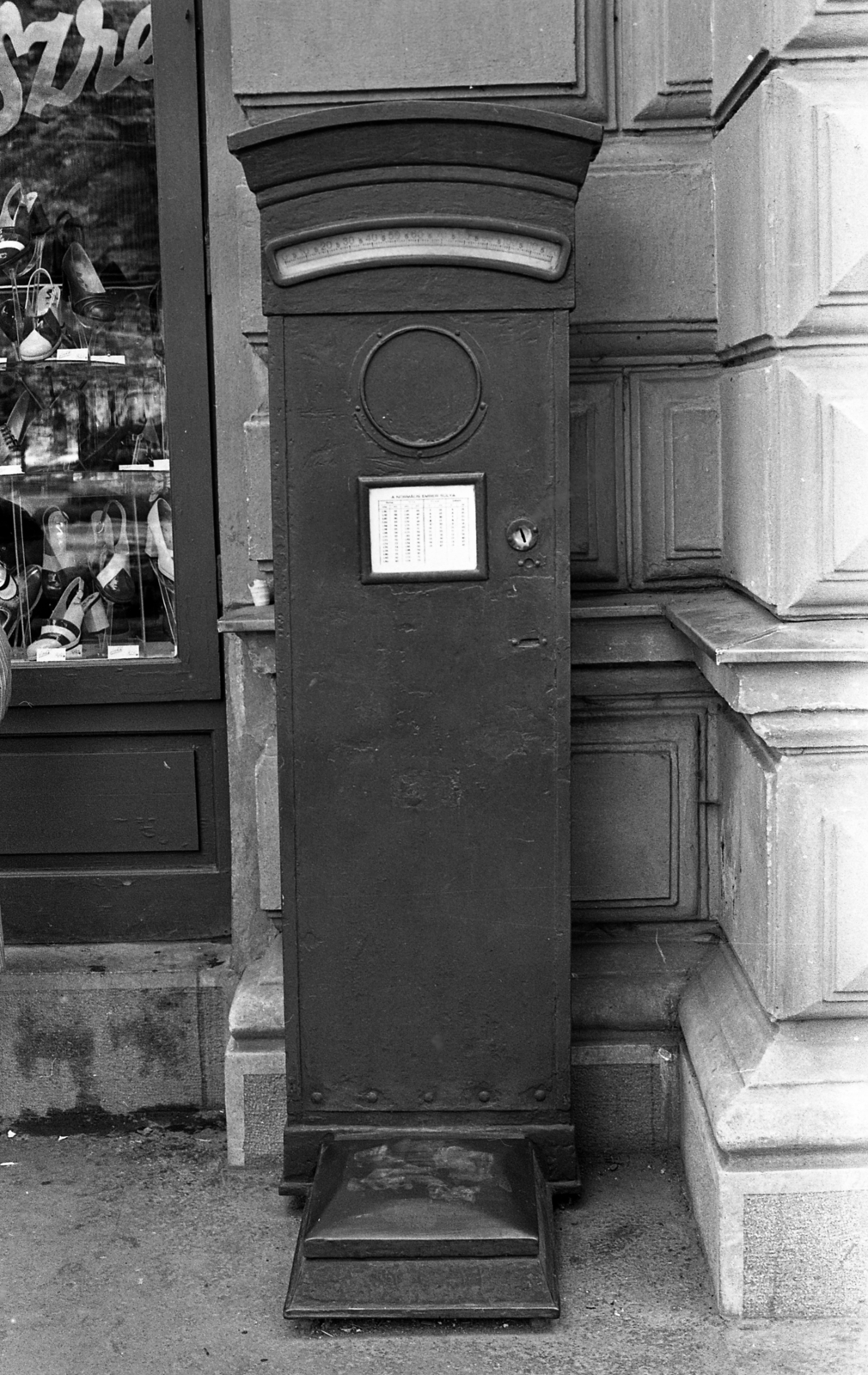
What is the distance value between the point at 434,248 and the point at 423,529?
1.92 feet

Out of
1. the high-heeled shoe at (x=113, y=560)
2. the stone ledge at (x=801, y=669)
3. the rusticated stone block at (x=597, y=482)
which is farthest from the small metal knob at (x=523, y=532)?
the high-heeled shoe at (x=113, y=560)

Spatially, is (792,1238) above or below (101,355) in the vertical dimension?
below

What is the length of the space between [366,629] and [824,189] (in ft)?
4.27

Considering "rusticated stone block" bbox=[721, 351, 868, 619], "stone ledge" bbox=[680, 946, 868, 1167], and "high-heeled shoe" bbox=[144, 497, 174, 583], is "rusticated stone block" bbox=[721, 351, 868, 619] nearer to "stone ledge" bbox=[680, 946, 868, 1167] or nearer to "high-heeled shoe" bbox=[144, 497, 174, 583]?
"stone ledge" bbox=[680, 946, 868, 1167]

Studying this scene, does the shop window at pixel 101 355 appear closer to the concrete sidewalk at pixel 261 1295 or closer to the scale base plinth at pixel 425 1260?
the concrete sidewalk at pixel 261 1295

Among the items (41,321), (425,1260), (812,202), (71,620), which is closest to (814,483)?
(812,202)

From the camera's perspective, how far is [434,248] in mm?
3021

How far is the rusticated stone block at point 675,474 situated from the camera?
12.0ft

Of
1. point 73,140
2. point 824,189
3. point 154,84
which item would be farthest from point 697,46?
point 73,140

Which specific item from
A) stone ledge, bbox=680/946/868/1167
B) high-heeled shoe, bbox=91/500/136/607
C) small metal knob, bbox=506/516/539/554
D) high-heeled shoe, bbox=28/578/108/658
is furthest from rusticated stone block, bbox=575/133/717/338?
stone ledge, bbox=680/946/868/1167

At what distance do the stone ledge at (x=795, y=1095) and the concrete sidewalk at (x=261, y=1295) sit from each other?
36 cm

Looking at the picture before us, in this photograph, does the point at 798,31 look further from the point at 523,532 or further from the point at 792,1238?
the point at 792,1238

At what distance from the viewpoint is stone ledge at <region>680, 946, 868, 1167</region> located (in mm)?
3016

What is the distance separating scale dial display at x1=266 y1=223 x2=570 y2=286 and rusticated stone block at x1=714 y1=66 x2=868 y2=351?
0.44m
